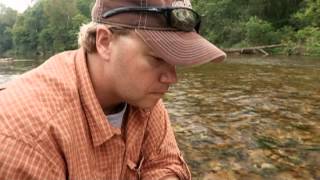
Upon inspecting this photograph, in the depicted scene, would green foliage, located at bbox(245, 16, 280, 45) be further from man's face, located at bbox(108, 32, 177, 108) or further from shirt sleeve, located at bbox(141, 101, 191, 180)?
man's face, located at bbox(108, 32, 177, 108)

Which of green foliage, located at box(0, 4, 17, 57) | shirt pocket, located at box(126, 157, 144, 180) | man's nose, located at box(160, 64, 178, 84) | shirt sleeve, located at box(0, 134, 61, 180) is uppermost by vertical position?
man's nose, located at box(160, 64, 178, 84)

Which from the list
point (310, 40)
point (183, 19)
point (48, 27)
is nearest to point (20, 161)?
point (183, 19)

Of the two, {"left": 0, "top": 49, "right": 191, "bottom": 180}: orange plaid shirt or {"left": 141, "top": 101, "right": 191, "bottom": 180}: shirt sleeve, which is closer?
{"left": 0, "top": 49, "right": 191, "bottom": 180}: orange plaid shirt

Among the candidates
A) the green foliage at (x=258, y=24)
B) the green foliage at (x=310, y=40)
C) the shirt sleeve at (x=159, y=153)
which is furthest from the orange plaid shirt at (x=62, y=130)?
the green foliage at (x=310, y=40)

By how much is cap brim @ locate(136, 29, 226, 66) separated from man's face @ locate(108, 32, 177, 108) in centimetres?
4

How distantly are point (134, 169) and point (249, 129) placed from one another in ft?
12.4

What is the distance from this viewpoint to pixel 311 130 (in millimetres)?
A: 5633

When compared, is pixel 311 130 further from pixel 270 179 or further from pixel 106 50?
pixel 106 50

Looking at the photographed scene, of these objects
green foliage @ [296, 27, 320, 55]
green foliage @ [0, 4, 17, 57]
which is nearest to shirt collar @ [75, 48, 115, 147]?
green foliage @ [296, 27, 320, 55]

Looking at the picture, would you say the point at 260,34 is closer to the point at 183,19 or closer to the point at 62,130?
the point at 183,19

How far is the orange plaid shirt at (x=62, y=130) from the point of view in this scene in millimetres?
1577

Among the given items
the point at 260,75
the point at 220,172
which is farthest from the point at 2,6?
the point at 220,172

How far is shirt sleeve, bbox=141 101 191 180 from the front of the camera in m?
2.38

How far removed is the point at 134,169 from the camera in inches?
87.9
